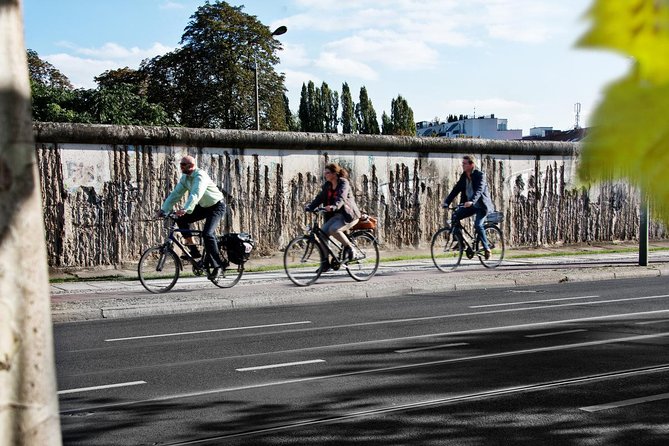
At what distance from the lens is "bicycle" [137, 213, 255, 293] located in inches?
446

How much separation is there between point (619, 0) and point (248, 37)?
4739 centimetres

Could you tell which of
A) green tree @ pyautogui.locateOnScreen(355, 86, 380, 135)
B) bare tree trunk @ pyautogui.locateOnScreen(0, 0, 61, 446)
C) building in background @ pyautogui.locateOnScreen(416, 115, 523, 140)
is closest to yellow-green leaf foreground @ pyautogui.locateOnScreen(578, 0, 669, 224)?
building in background @ pyautogui.locateOnScreen(416, 115, 523, 140)

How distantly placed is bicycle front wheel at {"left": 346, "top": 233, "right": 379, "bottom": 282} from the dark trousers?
2.07 m

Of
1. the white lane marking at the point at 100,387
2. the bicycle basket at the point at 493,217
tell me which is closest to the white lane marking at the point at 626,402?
the white lane marking at the point at 100,387

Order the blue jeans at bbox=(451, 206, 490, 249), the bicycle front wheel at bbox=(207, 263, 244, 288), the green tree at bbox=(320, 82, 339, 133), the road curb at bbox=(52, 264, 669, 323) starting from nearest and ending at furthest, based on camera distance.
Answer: the road curb at bbox=(52, 264, 669, 323) → the bicycle front wheel at bbox=(207, 263, 244, 288) → the blue jeans at bbox=(451, 206, 490, 249) → the green tree at bbox=(320, 82, 339, 133)

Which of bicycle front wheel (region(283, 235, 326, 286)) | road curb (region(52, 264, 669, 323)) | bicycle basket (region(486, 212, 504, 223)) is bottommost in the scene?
road curb (region(52, 264, 669, 323))

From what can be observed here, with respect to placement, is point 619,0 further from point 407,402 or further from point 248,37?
point 248,37

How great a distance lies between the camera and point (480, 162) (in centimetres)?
1823

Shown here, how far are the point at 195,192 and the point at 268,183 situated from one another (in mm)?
4160

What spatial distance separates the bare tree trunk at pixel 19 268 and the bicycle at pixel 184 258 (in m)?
9.89

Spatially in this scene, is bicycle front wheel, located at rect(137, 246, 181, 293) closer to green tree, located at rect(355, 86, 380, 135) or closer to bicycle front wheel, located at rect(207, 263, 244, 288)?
bicycle front wheel, located at rect(207, 263, 244, 288)

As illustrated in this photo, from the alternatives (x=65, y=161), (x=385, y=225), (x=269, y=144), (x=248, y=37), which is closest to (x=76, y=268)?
(x=65, y=161)

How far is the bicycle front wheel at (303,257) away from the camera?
39.3 ft

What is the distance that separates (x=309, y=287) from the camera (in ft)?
39.3
